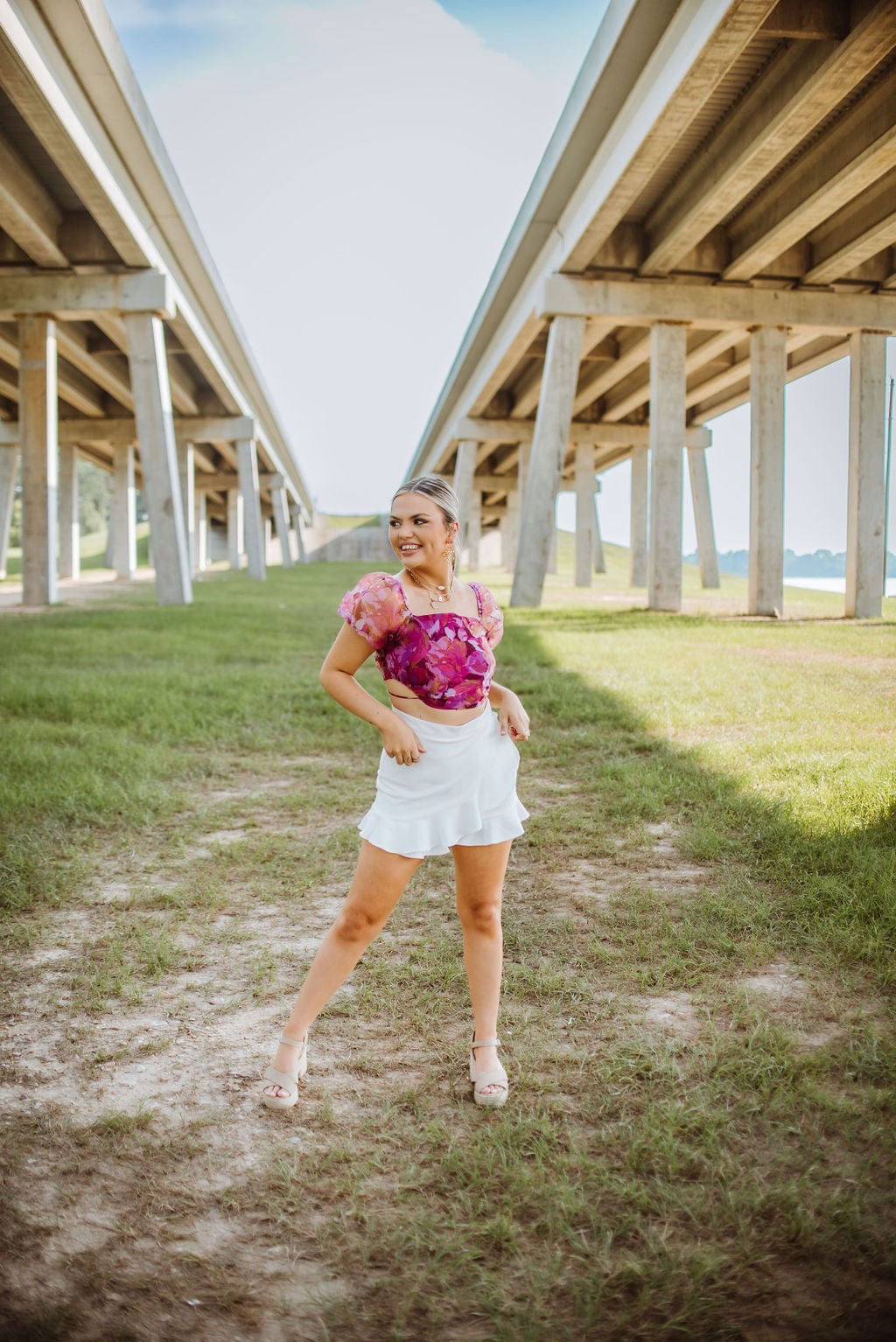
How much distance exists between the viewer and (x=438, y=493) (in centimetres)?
251

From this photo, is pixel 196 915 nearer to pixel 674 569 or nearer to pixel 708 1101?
pixel 708 1101

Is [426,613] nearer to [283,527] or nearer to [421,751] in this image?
[421,751]

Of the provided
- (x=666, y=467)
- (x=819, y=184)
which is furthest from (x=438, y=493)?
(x=666, y=467)

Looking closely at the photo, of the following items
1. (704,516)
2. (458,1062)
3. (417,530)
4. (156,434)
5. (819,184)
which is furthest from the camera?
→ (704,516)

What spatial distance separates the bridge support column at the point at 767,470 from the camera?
1627 cm

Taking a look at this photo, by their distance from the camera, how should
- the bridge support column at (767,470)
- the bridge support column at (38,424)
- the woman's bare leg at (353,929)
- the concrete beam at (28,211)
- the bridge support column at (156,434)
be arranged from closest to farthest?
the woman's bare leg at (353,929), the concrete beam at (28,211), the bridge support column at (767,470), the bridge support column at (38,424), the bridge support column at (156,434)

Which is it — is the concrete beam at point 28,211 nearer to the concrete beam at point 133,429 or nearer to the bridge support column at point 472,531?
the concrete beam at point 133,429

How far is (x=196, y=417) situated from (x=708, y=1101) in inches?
1261

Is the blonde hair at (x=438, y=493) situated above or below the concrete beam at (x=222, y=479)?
below

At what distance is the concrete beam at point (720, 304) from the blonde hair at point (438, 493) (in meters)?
14.5

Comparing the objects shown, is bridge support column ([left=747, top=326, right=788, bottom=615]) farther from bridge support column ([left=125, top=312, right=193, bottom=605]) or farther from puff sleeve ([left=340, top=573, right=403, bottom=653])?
puff sleeve ([left=340, top=573, right=403, bottom=653])

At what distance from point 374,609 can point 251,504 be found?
3007 cm

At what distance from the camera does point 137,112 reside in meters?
12.9

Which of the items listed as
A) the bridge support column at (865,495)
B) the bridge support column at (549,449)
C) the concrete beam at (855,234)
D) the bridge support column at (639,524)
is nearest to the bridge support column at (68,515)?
the bridge support column at (639,524)
